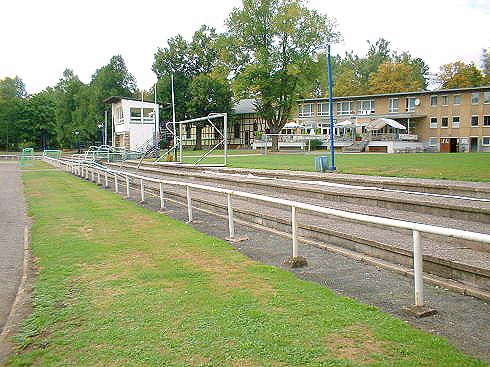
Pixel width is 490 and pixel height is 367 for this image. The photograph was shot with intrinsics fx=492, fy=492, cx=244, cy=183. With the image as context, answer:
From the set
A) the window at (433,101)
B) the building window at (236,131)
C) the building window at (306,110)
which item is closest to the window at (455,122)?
the window at (433,101)

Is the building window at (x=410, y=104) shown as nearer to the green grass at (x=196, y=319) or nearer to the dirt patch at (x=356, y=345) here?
the green grass at (x=196, y=319)

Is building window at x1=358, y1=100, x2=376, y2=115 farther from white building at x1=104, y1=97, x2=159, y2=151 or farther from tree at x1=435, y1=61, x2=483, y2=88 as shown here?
white building at x1=104, y1=97, x2=159, y2=151

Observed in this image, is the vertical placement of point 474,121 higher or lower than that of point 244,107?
lower

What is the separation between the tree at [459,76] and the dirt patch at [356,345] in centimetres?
7165

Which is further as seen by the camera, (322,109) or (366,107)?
(322,109)

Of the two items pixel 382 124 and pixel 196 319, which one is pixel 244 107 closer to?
pixel 382 124

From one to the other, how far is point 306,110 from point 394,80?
16.0m

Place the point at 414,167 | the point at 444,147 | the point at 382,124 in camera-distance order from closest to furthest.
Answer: the point at 414,167 → the point at 444,147 → the point at 382,124

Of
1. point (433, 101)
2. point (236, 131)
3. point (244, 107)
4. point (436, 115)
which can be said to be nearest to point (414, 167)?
point (436, 115)

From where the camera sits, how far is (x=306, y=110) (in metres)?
67.4

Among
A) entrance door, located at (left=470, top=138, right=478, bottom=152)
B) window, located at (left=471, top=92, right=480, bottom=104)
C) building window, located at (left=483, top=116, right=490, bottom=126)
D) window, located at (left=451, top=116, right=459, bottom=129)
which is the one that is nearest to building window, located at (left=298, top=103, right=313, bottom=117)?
window, located at (left=451, top=116, right=459, bottom=129)

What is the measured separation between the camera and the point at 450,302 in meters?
4.77

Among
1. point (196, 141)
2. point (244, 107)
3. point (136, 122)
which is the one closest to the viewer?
point (196, 141)

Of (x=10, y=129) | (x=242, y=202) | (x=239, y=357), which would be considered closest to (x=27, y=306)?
(x=239, y=357)
